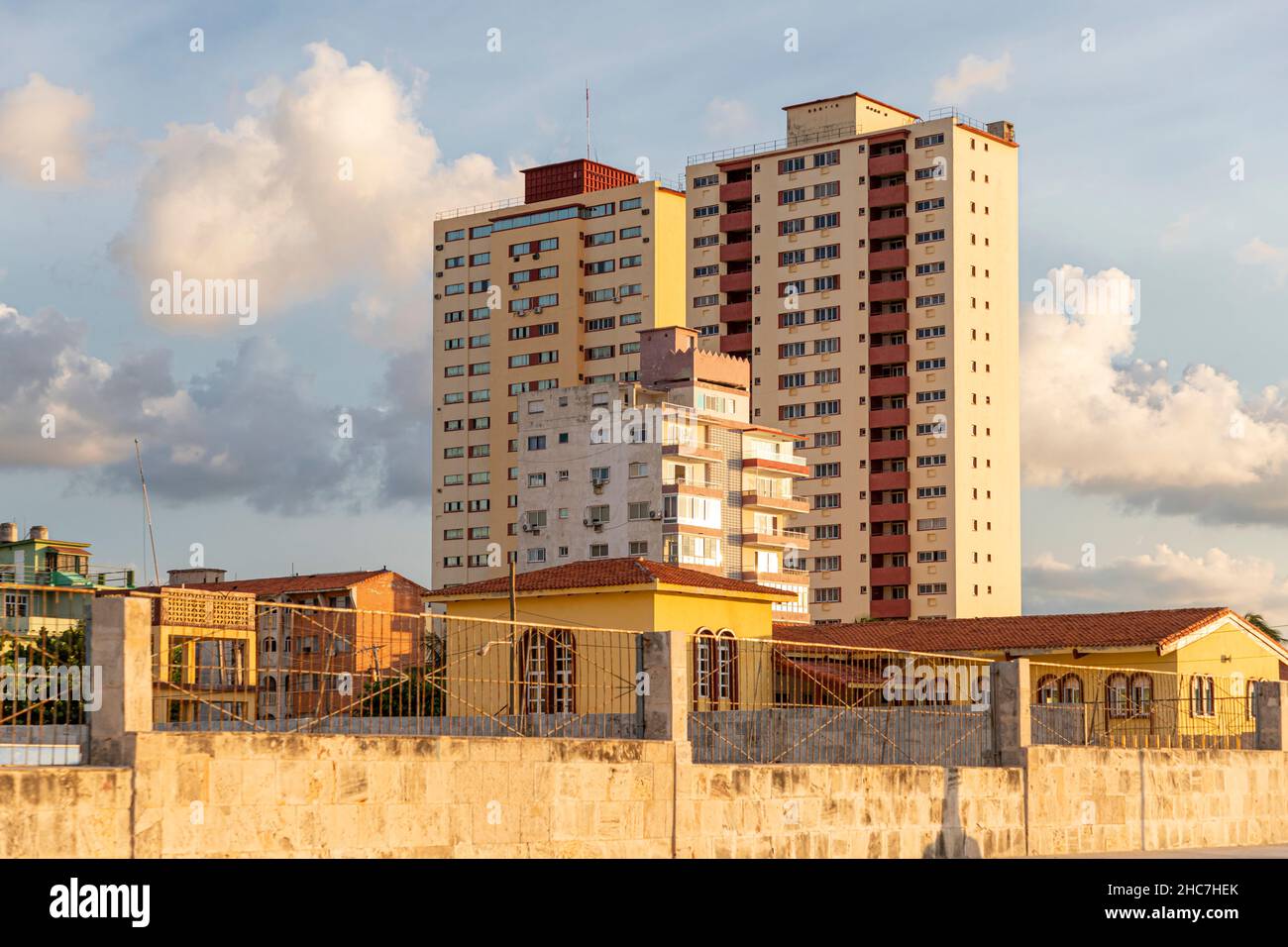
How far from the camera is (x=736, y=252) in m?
124

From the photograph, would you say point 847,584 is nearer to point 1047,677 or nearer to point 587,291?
point 587,291

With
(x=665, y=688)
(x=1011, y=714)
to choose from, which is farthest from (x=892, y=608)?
(x=665, y=688)

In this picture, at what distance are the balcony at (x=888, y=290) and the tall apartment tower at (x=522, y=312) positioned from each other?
731 inches

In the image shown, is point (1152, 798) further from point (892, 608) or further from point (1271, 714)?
point (892, 608)

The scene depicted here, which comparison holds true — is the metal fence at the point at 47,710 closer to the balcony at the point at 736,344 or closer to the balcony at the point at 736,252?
the balcony at the point at 736,344

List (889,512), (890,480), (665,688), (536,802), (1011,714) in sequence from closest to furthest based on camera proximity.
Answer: (536,802)
(665,688)
(1011,714)
(889,512)
(890,480)

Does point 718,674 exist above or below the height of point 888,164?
below

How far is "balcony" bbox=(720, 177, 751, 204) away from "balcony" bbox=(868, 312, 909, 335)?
13.1 metres

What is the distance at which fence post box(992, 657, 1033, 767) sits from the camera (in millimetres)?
26062

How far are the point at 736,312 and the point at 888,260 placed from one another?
11576 millimetres

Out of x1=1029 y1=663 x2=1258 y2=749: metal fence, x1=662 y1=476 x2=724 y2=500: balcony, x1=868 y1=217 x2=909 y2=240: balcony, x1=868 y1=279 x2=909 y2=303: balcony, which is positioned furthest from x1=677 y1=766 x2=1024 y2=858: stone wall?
x1=868 y1=217 x2=909 y2=240: balcony

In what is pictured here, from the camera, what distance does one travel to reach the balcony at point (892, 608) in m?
114

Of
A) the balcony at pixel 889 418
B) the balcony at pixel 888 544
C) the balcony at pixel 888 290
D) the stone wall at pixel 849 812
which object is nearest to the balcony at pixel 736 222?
the balcony at pixel 888 290
